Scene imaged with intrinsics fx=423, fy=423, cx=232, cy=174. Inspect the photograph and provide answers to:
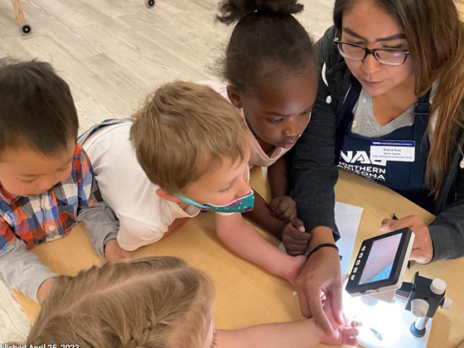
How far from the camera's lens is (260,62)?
34.7 inches

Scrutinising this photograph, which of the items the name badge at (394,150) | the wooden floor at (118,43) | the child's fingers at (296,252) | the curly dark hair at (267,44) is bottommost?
the wooden floor at (118,43)

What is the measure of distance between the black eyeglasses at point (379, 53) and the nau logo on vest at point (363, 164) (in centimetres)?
23

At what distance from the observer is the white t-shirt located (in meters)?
0.86

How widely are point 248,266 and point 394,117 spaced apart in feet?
1.57

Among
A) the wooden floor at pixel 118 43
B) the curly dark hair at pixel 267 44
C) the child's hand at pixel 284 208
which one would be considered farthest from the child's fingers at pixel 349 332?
the wooden floor at pixel 118 43

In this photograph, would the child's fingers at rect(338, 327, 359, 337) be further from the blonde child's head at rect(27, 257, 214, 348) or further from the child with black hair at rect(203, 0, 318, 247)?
the blonde child's head at rect(27, 257, 214, 348)

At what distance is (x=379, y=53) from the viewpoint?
2.78 ft

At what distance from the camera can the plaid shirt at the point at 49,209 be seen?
861 mm

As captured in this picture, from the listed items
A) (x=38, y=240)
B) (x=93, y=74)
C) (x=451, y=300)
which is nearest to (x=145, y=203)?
(x=38, y=240)

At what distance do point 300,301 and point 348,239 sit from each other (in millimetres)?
192

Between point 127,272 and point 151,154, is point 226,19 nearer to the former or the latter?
point 151,154

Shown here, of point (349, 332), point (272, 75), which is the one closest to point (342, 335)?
point (349, 332)

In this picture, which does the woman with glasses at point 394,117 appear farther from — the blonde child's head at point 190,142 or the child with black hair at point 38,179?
the child with black hair at point 38,179

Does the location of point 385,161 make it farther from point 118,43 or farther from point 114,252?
point 118,43
